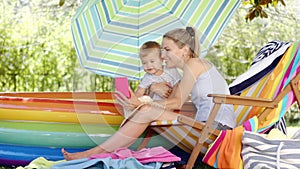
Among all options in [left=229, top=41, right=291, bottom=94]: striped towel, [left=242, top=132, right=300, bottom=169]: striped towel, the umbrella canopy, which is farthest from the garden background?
[left=242, top=132, right=300, bottom=169]: striped towel

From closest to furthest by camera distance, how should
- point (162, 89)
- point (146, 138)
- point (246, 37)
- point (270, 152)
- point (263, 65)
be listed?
point (270, 152) < point (162, 89) < point (146, 138) < point (263, 65) < point (246, 37)

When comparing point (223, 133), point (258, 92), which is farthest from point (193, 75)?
point (258, 92)

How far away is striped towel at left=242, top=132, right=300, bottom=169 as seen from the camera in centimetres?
359

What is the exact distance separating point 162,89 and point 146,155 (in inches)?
18.8

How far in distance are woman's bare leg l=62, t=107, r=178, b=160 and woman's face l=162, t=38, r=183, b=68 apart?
309mm

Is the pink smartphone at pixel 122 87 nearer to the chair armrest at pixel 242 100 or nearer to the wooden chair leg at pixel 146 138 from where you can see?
the wooden chair leg at pixel 146 138

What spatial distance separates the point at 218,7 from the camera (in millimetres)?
4879

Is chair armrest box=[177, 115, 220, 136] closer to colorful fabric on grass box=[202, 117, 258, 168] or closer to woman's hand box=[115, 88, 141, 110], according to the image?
colorful fabric on grass box=[202, 117, 258, 168]

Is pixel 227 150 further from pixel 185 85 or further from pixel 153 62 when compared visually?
pixel 153 62

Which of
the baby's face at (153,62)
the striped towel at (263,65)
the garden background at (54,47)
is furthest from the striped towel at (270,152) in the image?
the garden background at (54,47)

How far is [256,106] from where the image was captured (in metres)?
3.95

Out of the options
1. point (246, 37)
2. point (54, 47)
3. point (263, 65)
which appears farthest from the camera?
point (246, 37)

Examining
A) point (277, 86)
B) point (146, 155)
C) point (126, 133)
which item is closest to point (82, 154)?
point (126, 133)

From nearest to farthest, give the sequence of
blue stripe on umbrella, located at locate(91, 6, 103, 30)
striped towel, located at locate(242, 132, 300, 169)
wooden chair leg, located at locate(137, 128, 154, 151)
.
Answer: striped towel, located at locate(242, 132, 300, 169) → wooden chair leg, located at locate(137, 128, 154, 151) → blue stripe on umbrella, located at locate(91, 6, 103, 30)
